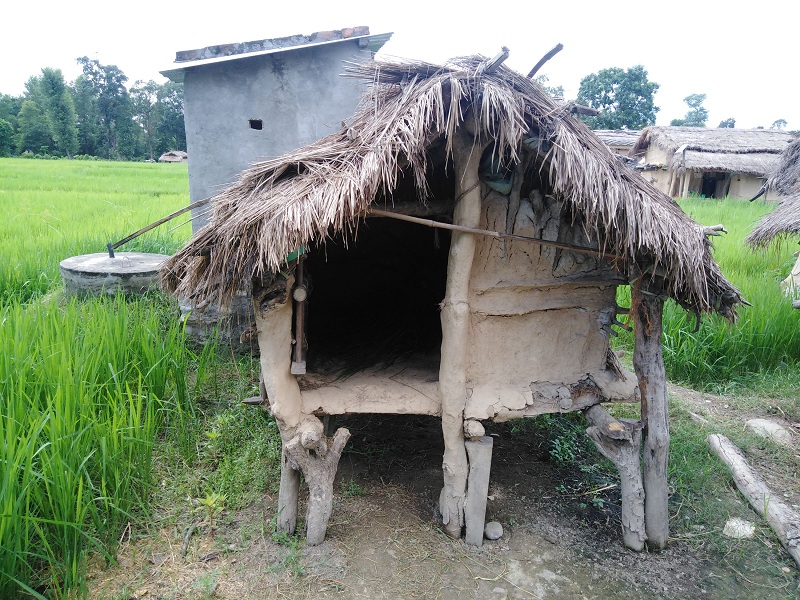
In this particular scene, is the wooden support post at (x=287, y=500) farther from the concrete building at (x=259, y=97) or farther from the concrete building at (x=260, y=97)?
the concrete building at (x=260, y=97)

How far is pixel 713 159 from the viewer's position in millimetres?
17406

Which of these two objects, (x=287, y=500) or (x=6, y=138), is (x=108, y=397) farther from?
(x=6, y=138)

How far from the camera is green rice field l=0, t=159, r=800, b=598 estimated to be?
2484 millimetres

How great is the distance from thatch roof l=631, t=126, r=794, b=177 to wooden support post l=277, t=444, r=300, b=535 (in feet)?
58.6

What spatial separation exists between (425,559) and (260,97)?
15.8 ft

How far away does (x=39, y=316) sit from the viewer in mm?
3891

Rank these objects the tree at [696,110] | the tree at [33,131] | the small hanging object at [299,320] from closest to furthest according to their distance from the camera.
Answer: the small hanging object at [299,320]
the tree at [33,131]
the tree at [696,110]

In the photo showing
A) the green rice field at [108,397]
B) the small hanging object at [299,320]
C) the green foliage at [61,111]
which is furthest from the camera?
the green foliage at [61,111]

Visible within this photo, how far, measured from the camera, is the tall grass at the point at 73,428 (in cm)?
238

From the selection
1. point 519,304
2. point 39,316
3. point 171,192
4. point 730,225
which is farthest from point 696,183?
point 39,316

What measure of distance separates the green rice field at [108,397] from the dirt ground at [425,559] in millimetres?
296

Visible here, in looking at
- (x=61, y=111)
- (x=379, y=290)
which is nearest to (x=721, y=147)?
(x=379, y=290)

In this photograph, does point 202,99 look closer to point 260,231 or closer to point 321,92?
point 321,92

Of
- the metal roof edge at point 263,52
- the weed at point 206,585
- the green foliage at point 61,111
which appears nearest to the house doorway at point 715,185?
the metal roof edge at point 263,52
